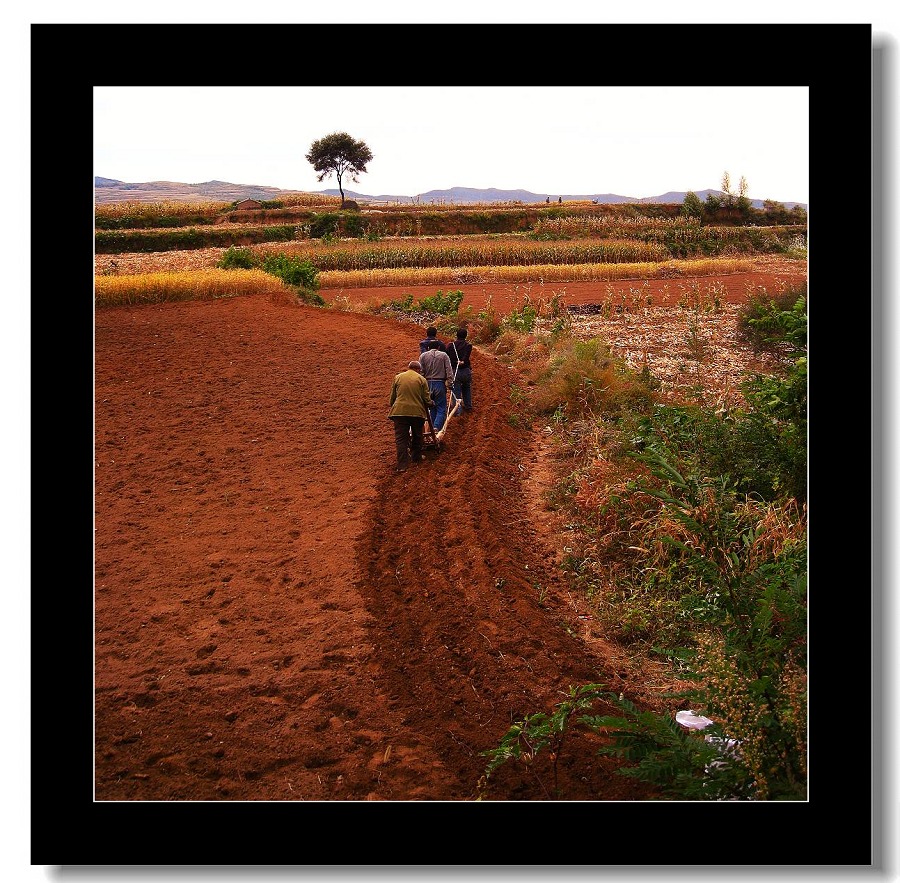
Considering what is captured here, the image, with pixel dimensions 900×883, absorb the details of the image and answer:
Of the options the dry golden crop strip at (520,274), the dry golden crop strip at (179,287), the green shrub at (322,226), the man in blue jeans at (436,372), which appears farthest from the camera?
the green shrub at (322,226)

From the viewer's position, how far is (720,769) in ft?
11.2

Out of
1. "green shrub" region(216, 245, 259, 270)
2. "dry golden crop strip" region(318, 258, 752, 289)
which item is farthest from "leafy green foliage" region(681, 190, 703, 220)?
"green shrub" region(216, 245, 259, 270)

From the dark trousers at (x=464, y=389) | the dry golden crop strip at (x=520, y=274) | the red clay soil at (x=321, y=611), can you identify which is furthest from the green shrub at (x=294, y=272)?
the dark trousers at (x=464, y=389)

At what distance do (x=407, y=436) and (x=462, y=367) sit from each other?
1915 millimetres

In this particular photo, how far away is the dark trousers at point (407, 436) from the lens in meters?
8.75

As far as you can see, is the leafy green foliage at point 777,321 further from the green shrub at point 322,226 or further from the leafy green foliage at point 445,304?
the green shrub at point 322,226

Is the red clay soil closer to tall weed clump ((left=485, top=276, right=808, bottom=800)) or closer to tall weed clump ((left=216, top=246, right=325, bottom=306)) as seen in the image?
tall weed clump ((left=485, top=276, right=808, bottom=800))

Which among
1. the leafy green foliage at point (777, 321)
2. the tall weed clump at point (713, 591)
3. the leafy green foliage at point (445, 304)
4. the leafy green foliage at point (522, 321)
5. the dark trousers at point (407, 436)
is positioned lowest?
the tall weed clump at point (713, 591)

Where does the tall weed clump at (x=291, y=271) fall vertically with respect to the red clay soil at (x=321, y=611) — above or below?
above

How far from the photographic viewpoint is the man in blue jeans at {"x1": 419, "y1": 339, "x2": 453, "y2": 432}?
938 centimetres

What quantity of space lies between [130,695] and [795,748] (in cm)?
370

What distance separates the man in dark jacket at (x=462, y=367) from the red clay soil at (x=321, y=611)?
33cm

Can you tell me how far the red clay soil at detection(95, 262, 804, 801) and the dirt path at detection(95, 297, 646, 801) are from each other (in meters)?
0.02
